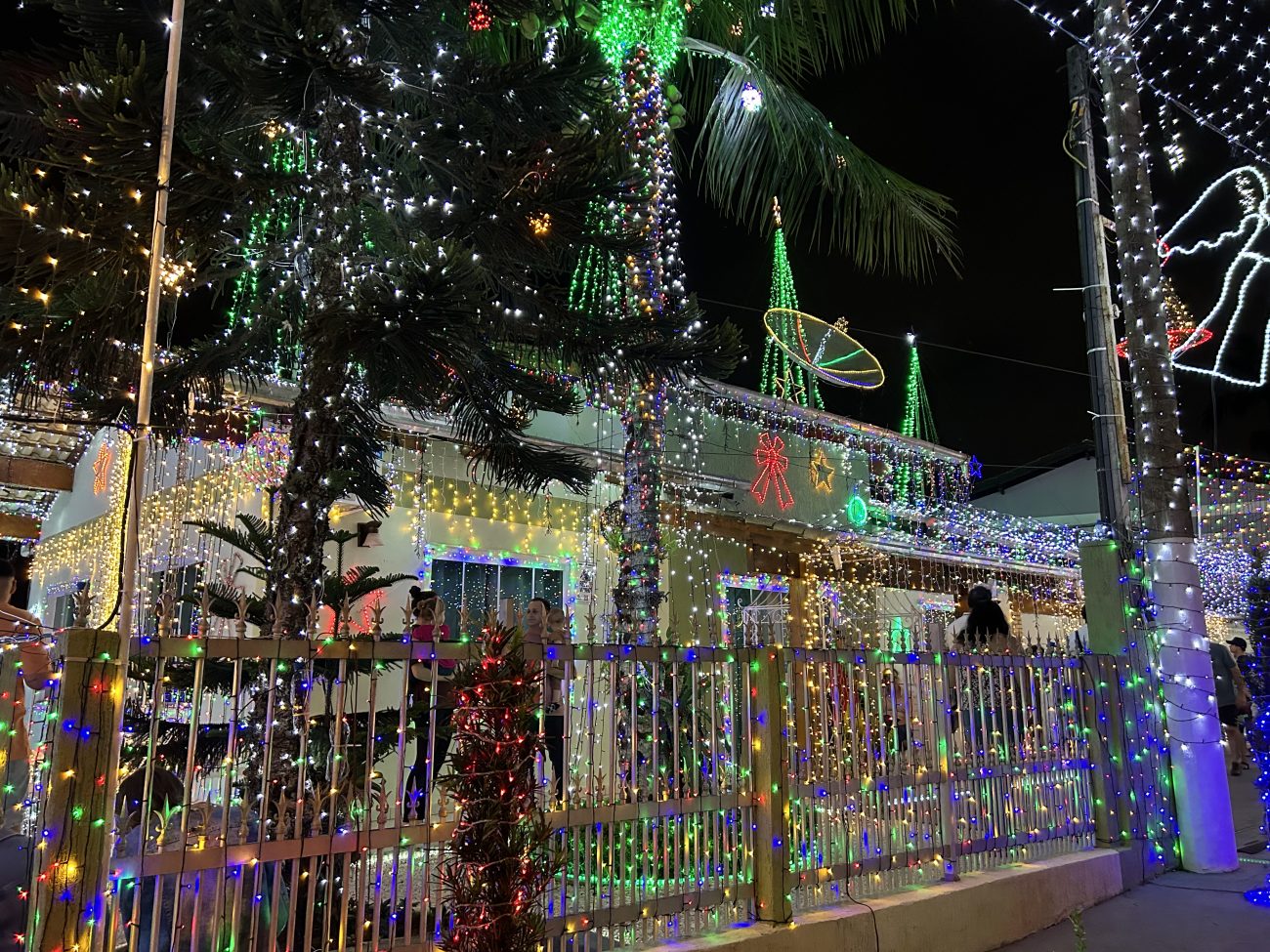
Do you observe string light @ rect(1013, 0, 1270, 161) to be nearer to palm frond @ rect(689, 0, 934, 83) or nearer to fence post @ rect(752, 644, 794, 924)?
palm frond @ rect(689, 0, 934, 83)

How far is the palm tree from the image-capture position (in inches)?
269

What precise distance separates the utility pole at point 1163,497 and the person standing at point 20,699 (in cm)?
707

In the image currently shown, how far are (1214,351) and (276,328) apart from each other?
1229 cm

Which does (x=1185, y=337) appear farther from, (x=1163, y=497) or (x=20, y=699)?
(x=20, y=699)

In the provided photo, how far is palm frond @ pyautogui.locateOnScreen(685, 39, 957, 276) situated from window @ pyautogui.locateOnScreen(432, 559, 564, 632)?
14.5 feet

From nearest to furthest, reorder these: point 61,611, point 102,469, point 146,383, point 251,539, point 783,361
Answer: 1. point 146,383
2. point 251,539
3. point 102,469
4. point 61,611
5. point 783,361

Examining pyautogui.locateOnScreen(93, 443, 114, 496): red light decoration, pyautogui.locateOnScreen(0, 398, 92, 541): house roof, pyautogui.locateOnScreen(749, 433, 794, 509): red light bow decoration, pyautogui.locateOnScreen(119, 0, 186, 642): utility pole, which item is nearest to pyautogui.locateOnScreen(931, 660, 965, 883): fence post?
pyautogui.locateOnScreen(119, 0, 186, 642): utility pole

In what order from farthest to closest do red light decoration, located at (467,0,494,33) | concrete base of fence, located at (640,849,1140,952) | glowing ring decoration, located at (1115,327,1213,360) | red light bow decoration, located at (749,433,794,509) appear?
red light bow decoration, located at (749,433,794,509) < glowing ring decoration, located at (1115,327,1213,360) < red light decoration, located at (467,0,494,33) < concrete base of fence, located at (640,849,1140,952)

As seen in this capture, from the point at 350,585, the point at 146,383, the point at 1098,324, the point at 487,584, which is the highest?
the point at 1098,324

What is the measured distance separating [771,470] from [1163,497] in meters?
6.31

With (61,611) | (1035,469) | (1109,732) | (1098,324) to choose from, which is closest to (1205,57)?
(1098,324)

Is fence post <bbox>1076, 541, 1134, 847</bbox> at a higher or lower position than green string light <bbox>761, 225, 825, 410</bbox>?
lower

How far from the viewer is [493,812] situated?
118 inches

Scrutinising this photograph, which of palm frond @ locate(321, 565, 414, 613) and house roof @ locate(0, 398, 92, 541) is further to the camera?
house roof @ locate(0, 398, 92, 541)
